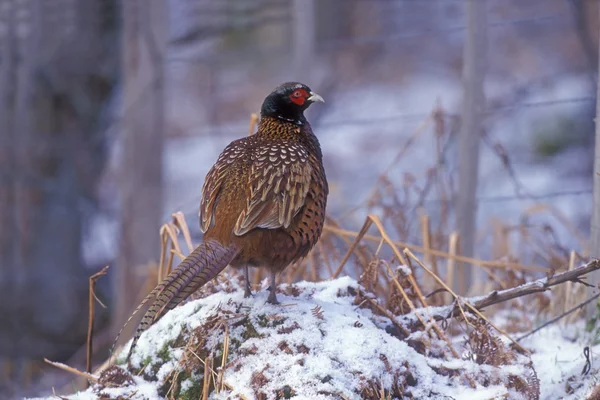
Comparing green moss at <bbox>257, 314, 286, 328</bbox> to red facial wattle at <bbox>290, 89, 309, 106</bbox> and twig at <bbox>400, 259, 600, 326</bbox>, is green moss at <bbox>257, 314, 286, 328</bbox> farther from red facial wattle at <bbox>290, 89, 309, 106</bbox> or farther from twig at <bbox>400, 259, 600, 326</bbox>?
red facial wattle at <bbox>290, 89, 309, 106</bbox>

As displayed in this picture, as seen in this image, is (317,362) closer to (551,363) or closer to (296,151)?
(296,151)

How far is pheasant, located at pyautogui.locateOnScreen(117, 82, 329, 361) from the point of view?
2301 millimetres

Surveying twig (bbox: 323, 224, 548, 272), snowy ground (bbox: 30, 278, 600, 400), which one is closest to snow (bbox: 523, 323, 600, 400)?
snowy ground (bbox: 30, 278, 600, 400)

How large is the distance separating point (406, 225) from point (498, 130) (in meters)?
5.18

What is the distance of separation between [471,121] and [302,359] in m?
2.35

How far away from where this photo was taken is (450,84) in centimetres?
981

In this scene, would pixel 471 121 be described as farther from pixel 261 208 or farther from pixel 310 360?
pixel 310 360

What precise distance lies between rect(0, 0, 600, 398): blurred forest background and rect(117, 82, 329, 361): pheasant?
1397mm

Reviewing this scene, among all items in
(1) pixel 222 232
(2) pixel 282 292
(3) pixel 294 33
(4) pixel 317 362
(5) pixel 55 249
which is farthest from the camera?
(5) pixel 55 249

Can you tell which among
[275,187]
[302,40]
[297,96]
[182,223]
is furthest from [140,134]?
[275,187]

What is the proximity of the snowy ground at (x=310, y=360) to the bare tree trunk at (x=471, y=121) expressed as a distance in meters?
1.63

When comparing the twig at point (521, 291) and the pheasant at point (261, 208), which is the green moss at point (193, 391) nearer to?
the pheasant at point (261, 208)

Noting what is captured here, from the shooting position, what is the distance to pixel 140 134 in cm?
598

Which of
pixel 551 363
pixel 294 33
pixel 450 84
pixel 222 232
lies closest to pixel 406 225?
pixel 551 363
